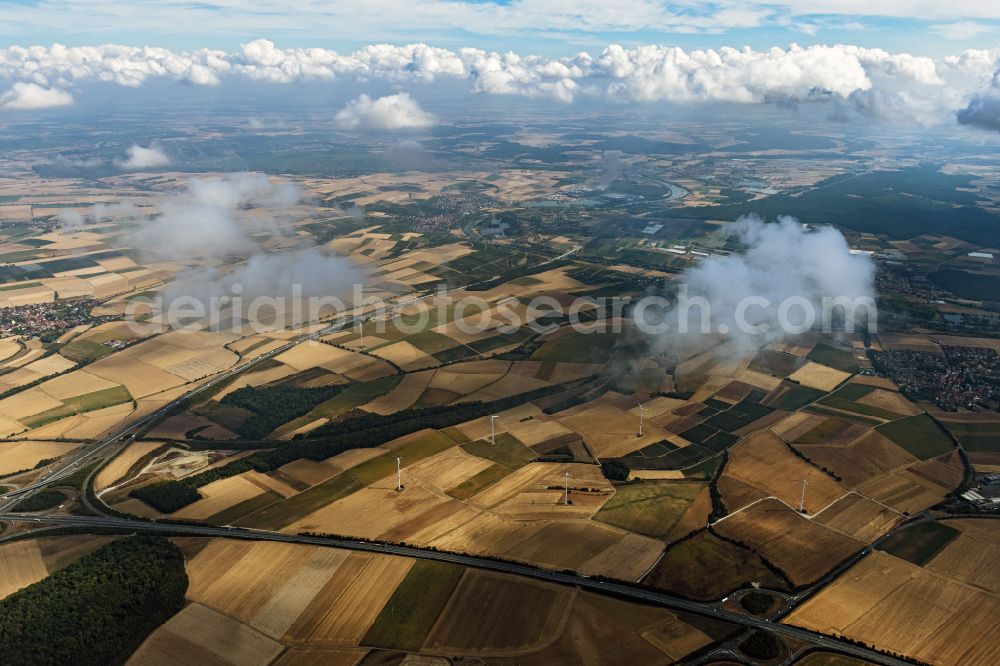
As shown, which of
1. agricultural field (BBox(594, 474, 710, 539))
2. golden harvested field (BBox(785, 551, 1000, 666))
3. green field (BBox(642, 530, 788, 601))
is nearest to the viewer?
golden harvested field (BBox(785, 551, 1000, 666))

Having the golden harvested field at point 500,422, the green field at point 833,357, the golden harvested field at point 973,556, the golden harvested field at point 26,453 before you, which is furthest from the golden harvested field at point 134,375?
the green field at point 833,357

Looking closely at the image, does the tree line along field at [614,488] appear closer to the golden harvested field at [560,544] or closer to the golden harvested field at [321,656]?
the golden harvested field at [560,544]

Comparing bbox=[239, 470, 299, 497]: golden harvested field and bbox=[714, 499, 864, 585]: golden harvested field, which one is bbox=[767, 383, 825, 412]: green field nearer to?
bbox=[714, 499, 864, 585]: golden harvested field

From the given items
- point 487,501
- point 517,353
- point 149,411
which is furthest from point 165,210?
point 487,501

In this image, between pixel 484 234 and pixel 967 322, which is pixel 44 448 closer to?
pixel 484 234

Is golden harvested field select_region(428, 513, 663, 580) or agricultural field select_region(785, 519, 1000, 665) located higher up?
agricultural field select_region(785, 519, 1000, 665)

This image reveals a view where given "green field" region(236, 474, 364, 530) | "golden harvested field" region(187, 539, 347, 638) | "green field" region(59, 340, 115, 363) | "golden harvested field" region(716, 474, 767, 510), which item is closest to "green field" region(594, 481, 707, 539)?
"golden harvested field" region(716, 474, 767, 510)

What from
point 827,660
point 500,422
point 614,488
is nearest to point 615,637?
point 827,660
